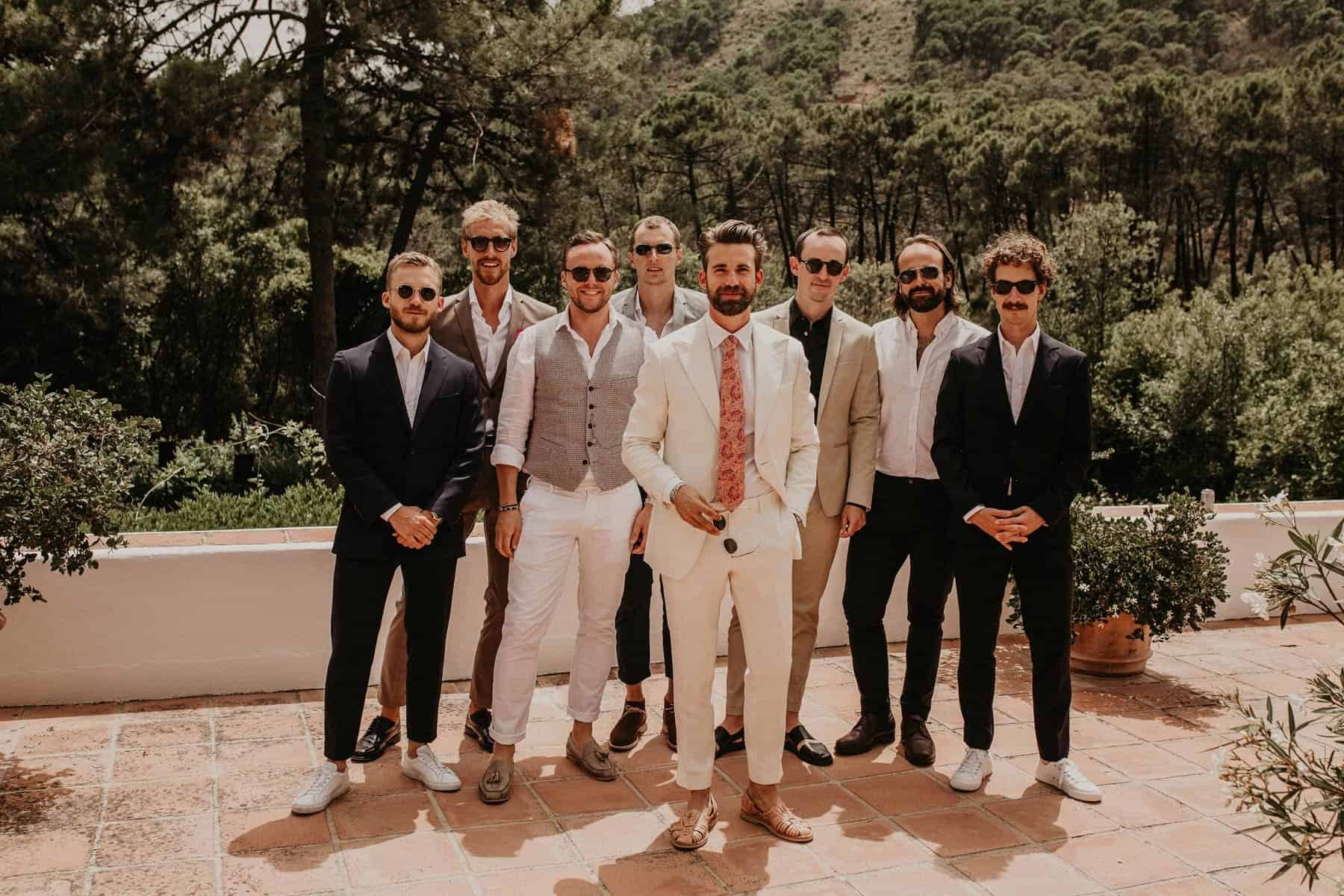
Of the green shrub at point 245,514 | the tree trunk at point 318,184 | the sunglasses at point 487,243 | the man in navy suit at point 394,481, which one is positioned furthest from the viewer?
the tree trunk at point 318,184

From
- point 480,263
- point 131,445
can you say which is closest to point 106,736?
point 131,445

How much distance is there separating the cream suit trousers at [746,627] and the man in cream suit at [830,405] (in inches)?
25.1

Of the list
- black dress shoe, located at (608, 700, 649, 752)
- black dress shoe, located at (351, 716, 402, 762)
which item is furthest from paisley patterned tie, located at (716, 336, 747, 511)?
black dress shoe, located at (351, 716, 402, 762)

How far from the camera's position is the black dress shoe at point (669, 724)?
449cm

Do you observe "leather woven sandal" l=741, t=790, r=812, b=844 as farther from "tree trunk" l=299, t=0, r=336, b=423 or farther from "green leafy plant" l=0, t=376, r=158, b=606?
"tree trunk" l=299, t=0, r=336, b=423

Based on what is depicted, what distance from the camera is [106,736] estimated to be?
14.3ft

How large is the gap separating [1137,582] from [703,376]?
284cm

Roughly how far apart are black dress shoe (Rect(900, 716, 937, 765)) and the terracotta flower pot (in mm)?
1326

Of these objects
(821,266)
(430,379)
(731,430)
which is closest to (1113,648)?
(821,266)

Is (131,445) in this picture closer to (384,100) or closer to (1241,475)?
(384,100)

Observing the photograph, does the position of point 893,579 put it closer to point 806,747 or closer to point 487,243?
point 806,747

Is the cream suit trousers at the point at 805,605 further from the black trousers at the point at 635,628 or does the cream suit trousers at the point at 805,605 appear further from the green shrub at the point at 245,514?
the green shrub at the point at 245,514

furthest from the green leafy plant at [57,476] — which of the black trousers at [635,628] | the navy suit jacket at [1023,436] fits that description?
the navy suit jacket at [1023,436]

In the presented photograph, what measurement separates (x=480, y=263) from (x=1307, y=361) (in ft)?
47.5
